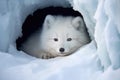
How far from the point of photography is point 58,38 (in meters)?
5.81

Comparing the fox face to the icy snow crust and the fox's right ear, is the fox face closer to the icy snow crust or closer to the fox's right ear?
the fox's right ear

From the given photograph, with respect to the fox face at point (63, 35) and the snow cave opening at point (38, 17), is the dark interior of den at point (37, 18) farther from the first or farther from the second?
the fox face at point (63, 35)

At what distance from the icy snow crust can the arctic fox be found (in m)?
0.49

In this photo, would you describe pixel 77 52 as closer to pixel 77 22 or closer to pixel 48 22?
pixel 77 22

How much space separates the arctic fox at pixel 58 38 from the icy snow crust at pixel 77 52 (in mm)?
493

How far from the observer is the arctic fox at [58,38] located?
5.75 metres

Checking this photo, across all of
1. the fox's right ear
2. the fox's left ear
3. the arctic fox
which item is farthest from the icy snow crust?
the fox's left ear

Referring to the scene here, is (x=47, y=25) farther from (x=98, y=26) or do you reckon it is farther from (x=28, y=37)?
(x=98, y=26)

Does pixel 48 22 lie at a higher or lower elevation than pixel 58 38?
higher

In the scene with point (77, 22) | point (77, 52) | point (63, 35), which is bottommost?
point (77, 52)

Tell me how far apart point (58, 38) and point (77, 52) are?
1.02 meters

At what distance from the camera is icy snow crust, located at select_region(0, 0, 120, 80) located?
12.5ft

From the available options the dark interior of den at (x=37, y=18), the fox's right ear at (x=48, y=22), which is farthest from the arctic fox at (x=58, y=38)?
the dark interior of den at (x=37, y=18)

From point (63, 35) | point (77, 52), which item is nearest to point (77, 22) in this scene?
point (63, 35)
